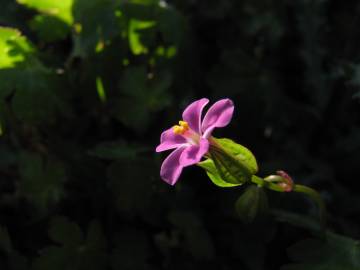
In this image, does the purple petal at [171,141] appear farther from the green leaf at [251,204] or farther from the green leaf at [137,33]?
the green leaf at [137,33]

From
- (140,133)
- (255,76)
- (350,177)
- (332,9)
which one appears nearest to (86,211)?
(140,133)

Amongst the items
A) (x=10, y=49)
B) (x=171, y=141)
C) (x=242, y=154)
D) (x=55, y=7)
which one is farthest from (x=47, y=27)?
(x=242, y=154)

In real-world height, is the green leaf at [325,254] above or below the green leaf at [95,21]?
below

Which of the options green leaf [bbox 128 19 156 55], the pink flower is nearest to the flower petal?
the pink flower

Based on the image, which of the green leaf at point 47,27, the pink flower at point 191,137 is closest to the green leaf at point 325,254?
the pink flower at point 191,137

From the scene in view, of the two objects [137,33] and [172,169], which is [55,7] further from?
[172,169]

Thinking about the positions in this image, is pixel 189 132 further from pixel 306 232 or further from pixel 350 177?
pixel 350 177

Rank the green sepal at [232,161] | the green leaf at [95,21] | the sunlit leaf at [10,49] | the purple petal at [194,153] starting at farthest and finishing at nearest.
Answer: the green leaf at [95,21] → the sunlit leaf at [10,49] → the green sepal at [232,161] → the purple petal at [194,153]
